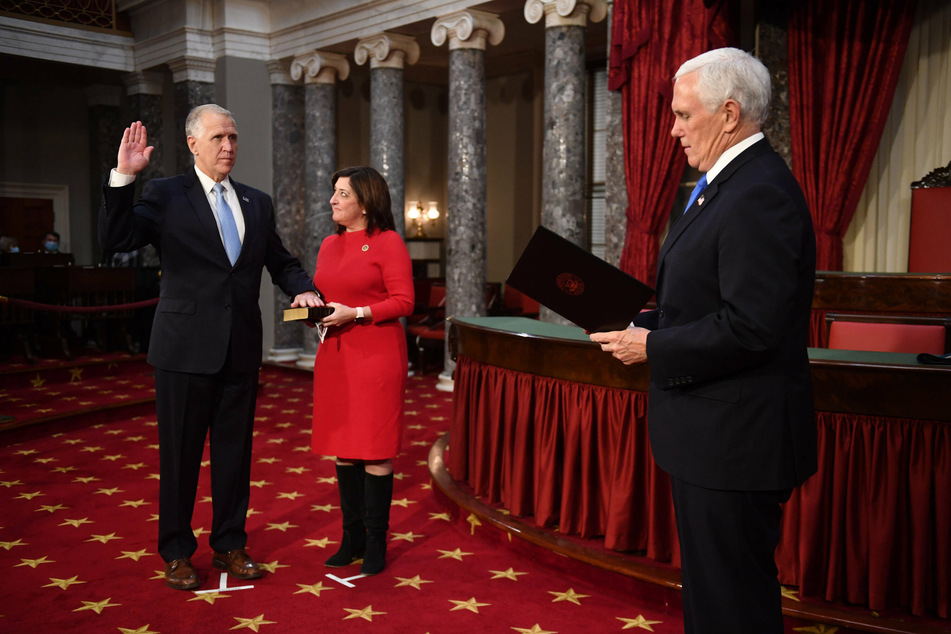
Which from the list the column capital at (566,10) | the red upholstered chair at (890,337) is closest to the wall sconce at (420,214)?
the column capital at (566,10)

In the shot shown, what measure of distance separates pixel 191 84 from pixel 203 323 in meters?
8.21

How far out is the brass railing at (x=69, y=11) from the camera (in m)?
10.4

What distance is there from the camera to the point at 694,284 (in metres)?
1.74

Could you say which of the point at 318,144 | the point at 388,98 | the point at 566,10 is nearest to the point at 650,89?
the point at 566,10

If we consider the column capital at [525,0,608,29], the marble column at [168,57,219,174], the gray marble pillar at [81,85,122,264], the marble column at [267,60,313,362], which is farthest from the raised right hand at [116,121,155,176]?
the gray marble pillar at [81,85,122,264]

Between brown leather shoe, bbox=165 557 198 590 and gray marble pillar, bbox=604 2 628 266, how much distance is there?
457 centimetres

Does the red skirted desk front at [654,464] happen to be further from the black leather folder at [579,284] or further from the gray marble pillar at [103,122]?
the gray marble pillar at [103,122]

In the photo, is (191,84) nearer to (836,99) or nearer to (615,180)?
(615,180)

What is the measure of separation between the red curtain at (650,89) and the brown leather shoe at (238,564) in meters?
4.06

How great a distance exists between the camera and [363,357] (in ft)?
11.0

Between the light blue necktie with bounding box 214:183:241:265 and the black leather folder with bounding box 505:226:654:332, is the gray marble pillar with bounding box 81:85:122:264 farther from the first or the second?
the black leather folder with bounding box 505:226:654:332

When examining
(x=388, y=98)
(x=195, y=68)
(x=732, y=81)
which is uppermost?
(x=195, y=68)

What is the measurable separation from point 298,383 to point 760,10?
19.8 feet

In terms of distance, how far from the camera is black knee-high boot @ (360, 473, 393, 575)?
3453 mm
